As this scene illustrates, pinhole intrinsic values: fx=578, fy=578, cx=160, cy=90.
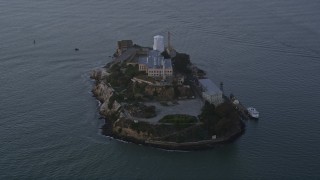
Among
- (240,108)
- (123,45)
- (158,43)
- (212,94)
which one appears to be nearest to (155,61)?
(212,94)

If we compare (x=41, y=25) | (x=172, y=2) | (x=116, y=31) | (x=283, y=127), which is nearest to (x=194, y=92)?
(x=283, y=127)

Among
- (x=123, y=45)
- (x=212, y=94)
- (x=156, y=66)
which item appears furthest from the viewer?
(x=123, y=45)

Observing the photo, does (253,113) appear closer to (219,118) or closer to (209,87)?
(219,118)

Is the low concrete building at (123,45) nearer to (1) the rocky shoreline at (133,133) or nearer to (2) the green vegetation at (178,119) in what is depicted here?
(1) the rocky shoreline at (133,133)

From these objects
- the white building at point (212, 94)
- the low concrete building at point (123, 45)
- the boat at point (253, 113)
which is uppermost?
the low concrete building at point (123, 45)

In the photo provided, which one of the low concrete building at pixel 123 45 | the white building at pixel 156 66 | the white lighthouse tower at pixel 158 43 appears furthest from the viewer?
the low concrete building at pixel 123 45

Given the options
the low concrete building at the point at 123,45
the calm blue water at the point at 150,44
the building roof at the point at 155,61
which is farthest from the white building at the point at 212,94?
the low concrete building at the point at 123,45

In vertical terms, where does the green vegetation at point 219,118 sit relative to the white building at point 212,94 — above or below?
below

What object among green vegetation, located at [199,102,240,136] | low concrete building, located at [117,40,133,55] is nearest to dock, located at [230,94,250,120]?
green vegetation, located at [199,102,240,136]
